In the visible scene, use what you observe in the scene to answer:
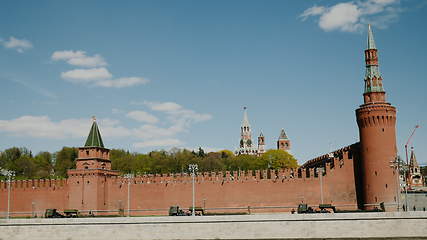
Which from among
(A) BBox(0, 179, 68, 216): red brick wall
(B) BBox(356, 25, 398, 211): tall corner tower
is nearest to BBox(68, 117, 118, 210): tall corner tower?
(A) BBox(0, 179, 68, 216): red brick wall

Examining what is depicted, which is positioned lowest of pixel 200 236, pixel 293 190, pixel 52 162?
pixel 200 236

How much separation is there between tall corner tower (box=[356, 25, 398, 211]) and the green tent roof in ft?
94.6

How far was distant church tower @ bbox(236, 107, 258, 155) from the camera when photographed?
165375 millimetres

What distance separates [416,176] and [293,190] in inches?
2191

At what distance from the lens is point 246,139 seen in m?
166

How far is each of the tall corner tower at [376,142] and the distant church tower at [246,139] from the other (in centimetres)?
11470

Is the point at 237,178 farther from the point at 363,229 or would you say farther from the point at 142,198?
the point at 363,229

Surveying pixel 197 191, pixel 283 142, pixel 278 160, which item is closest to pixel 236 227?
pixel 197 191

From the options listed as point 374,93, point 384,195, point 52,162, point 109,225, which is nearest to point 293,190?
point 384,195

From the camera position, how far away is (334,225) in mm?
36688

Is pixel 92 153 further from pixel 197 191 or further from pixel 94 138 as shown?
pixel 197 191

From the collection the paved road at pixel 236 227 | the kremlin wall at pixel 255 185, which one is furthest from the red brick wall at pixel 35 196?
the paved road at pixel 236 227

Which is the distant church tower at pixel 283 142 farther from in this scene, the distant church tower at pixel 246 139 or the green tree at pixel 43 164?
the green tree at pixel 43 164

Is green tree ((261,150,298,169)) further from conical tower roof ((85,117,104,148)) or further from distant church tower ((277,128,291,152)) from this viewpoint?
distant church tower ((277,128,291,152))
